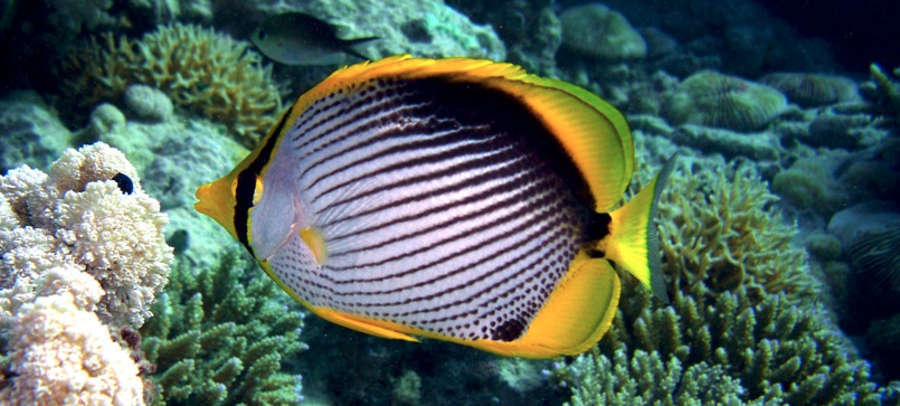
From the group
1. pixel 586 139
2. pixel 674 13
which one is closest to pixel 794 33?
pixel 674 13

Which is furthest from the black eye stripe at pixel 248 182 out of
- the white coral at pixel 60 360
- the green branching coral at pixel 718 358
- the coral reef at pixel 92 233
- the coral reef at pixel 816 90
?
the coral reef at pixel 816 90

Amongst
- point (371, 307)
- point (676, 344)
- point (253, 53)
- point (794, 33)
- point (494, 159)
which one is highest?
point (494, 159)

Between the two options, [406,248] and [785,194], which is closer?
[406,248]

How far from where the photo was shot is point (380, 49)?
538 centimetres

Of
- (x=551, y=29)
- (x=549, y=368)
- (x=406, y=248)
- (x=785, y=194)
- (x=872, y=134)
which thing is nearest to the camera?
(x=406, y=248)

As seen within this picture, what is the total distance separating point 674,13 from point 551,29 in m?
7.68

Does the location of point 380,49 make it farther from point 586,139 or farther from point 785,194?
point 785,194

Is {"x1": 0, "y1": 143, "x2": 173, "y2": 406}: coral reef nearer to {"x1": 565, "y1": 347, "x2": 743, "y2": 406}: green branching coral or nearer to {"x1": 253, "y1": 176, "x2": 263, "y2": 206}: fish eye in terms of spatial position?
{"x1": 253, "y1": 176, "x2": 263, "y2": 206}: fish eye

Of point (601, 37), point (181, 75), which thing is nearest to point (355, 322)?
point (181, 75)

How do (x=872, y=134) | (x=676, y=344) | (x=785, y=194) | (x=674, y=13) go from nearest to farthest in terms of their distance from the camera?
(x=676, y=344) → (x=785, y=194) → (x=872, y=134) → (x=674, y=13)

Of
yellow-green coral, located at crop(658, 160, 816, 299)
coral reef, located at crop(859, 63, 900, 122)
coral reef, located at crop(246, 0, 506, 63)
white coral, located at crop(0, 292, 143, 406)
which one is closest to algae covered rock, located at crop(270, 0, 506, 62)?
coral reef, located at crop(246, 0, 506, 63)

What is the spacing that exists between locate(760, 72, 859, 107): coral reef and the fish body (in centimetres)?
916

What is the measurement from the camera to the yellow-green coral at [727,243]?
12.6 feet

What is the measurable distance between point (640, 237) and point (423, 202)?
57 centimetres
